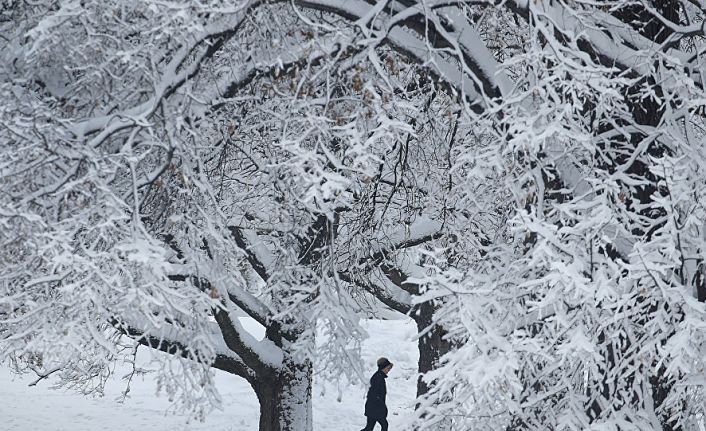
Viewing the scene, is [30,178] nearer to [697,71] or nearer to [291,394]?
[697,71]

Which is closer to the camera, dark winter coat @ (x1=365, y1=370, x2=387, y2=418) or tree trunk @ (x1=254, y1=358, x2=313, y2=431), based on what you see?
tree trunk @ (x1=254, y1=358, x2=313, y2=431)

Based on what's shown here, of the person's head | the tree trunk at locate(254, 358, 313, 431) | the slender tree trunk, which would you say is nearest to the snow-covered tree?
the tree trunk at locate(254, 358, 313, 431)

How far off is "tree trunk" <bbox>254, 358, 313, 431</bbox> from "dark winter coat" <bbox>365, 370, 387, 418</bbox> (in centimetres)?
208

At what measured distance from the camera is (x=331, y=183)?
15.6 feet

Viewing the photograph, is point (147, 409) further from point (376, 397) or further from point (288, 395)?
point (288, 395)

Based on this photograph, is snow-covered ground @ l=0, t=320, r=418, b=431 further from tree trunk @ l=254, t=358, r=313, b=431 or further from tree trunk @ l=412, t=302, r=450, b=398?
tree trunk @ l=254, t=358, r=313, b=431

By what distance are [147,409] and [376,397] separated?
270 inches

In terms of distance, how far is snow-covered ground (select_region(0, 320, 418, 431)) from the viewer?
1523 centimetres

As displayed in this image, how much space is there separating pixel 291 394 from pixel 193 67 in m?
5.47

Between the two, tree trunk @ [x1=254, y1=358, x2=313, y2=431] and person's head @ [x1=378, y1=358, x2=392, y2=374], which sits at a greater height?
person's head @ [x1=378, y1=358, x2=392, y2=374]

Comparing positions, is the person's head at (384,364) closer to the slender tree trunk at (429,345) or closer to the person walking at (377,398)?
the person walking at (377,398)

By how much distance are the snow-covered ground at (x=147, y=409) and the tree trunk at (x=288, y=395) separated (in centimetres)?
388

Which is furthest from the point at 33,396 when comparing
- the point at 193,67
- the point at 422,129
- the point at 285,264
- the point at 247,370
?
the point at 193,67

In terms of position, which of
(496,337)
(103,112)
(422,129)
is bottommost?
(496,337)
